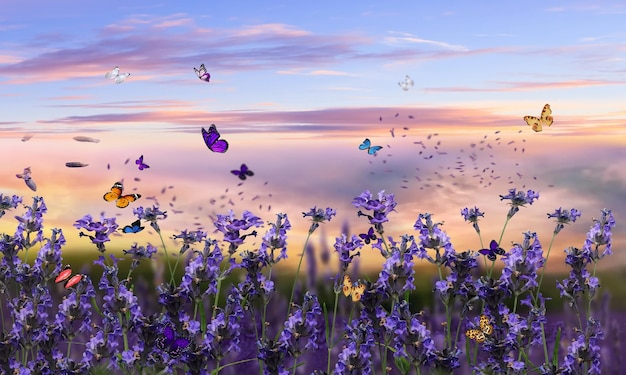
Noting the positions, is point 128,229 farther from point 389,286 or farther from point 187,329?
point 389,286

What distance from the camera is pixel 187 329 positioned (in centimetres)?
470

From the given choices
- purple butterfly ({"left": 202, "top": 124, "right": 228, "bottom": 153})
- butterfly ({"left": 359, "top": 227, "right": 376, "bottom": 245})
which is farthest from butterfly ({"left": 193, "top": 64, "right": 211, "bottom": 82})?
butterfly ({"left": 359, "top": 227, "right": 376, "bottom": 245})

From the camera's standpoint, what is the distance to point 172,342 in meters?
4.61

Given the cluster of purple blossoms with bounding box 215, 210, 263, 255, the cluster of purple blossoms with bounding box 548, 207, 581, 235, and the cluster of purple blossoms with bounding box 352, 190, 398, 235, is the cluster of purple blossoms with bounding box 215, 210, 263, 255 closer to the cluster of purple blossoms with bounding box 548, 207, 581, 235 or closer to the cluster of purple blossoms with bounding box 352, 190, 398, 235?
the cluster of purple blossoms with bounding box 352, 190, 398, 235

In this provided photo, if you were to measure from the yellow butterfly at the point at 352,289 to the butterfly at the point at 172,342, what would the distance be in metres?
0.95

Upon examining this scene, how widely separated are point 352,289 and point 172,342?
1092mm

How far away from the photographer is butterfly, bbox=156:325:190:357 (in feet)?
15.1

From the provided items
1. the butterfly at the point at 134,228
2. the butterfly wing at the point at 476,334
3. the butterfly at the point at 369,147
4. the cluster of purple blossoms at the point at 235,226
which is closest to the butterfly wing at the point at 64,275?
the butterfly at the point at 134,228

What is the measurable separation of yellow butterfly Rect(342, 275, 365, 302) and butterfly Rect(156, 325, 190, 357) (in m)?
0.95

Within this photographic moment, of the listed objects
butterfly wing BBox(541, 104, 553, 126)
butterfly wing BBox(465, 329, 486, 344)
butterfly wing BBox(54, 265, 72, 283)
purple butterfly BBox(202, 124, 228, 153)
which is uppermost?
butterfly wing BBox(541, 104, 553, 126)

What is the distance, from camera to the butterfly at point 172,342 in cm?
460

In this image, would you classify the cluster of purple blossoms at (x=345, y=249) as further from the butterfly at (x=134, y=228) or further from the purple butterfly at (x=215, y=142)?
the purple butterfly at (x=215, y=142)

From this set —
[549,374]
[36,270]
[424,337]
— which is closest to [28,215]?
[36,270]

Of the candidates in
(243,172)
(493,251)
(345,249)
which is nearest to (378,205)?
(345,249)
